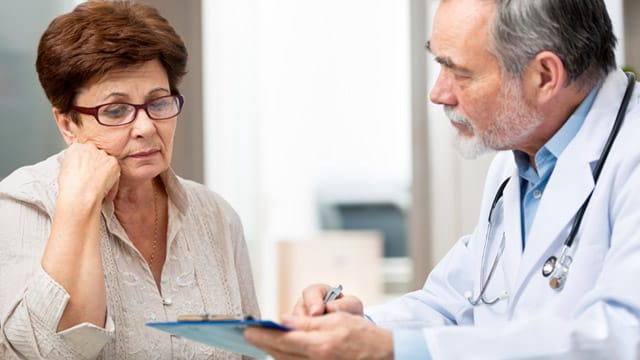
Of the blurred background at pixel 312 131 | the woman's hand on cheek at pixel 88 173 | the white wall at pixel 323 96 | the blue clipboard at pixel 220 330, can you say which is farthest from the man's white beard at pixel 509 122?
the white wall at pixel 323 96

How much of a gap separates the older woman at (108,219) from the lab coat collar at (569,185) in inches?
25.3

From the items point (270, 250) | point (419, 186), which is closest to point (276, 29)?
point (270, 250)

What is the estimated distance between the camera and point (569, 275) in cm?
142

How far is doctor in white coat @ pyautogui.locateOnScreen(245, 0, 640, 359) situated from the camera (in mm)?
1285

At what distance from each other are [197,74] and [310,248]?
49.9 inches

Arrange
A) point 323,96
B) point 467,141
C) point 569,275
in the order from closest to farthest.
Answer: point 569,275 → point 467,141 → point 323,96

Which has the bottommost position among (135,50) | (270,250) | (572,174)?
(270,250)

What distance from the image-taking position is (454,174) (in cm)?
343

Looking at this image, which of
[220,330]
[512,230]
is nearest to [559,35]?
[512,230]

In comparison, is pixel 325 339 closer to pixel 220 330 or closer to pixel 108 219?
pixel 220 330

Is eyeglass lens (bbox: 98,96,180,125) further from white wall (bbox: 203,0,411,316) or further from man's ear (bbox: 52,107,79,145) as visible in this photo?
white wall (bbox: 203,0,411,316)

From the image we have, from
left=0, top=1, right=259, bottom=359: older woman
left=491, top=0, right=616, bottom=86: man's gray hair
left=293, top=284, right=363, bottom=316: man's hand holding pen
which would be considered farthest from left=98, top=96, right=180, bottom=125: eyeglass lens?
left=491, top=0, right=616, bottom=86: man's gray hair

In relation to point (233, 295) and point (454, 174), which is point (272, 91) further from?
point (233, 295)

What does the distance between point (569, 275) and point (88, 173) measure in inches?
34.8
